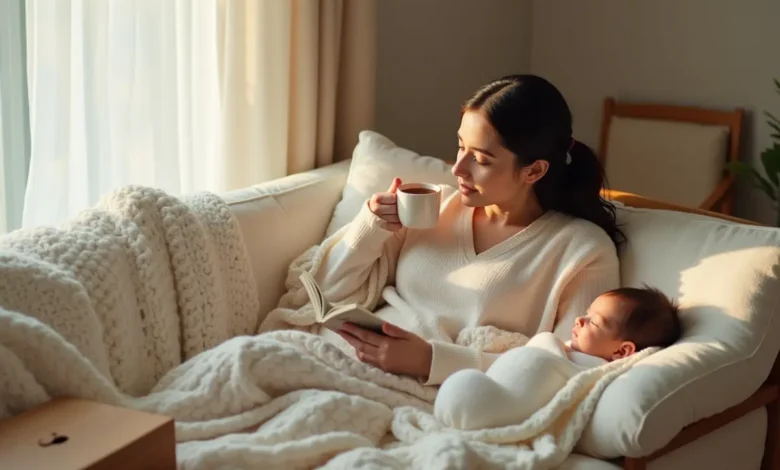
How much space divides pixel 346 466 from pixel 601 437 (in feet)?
1.48

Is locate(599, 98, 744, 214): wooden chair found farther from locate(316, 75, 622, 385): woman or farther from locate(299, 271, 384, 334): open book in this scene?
locate(299, 271, 384, 334): open book

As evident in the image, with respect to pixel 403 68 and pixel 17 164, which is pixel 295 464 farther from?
pixel 403 68

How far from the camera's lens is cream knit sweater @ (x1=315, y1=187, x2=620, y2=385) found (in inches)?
77.0

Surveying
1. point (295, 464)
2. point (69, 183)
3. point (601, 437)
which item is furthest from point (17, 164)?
point (601, 437)

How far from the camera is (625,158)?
11.2 ft

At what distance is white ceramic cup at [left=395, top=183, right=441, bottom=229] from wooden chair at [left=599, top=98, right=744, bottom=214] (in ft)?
4.60

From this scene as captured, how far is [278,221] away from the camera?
2.22m

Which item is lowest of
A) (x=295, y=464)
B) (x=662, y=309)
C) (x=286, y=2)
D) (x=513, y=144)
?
(x=295, y=464)

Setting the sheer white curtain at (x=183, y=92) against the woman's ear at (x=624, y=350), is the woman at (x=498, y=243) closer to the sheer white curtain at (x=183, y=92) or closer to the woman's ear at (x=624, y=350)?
the woman's ear at (x=624, y=350)

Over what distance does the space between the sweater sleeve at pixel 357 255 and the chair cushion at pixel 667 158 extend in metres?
1.51

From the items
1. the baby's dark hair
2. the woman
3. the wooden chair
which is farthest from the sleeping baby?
the wooden chair

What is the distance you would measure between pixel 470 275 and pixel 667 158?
1577mm

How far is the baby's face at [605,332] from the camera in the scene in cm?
180

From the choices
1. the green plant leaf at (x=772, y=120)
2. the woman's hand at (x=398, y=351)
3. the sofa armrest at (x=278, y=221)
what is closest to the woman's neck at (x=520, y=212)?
the woman's hand at (x=398, y=351)
